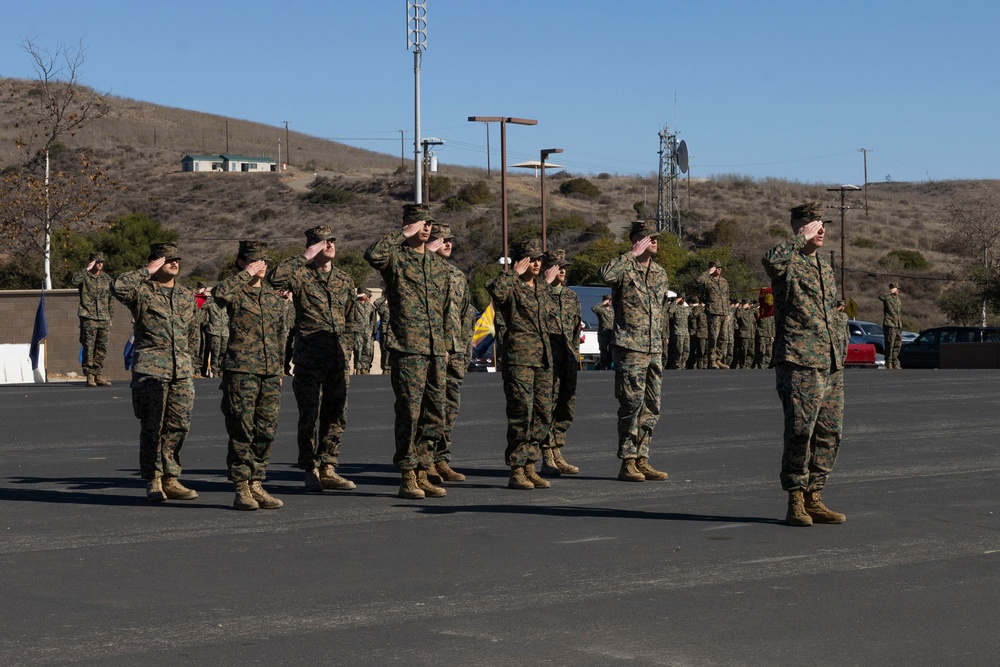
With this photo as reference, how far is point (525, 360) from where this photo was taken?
1161 cm

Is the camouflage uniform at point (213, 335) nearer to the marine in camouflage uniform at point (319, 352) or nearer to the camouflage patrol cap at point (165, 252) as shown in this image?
the marine in camouflage uniform at point (319, 352)

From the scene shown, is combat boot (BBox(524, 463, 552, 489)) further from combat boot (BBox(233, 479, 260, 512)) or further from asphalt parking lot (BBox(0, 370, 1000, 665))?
combat boot (BBox(233, 479, 260, 512))

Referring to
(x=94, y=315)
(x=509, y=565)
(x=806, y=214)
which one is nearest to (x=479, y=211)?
(x=94, y=315)

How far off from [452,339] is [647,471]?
217cm

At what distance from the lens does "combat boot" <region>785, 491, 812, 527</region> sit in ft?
30.7

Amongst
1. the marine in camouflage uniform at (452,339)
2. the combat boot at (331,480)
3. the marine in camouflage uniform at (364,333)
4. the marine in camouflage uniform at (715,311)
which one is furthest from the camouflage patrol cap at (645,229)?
the marine in camouflage uniform at (715,311)

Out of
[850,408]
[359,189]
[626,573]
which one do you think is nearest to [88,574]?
[626,573]

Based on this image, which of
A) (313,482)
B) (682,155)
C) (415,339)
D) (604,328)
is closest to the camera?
(415,339)

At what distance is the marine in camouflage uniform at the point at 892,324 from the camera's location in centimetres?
3419

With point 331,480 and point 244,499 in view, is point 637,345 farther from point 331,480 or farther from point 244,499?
point 244,499

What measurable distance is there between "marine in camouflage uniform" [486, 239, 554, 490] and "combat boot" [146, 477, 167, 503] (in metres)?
2.71

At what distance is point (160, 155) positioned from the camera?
376 ft

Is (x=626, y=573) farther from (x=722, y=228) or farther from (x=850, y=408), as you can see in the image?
(x=722, y=228)

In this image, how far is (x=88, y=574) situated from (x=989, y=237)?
88.8 m
